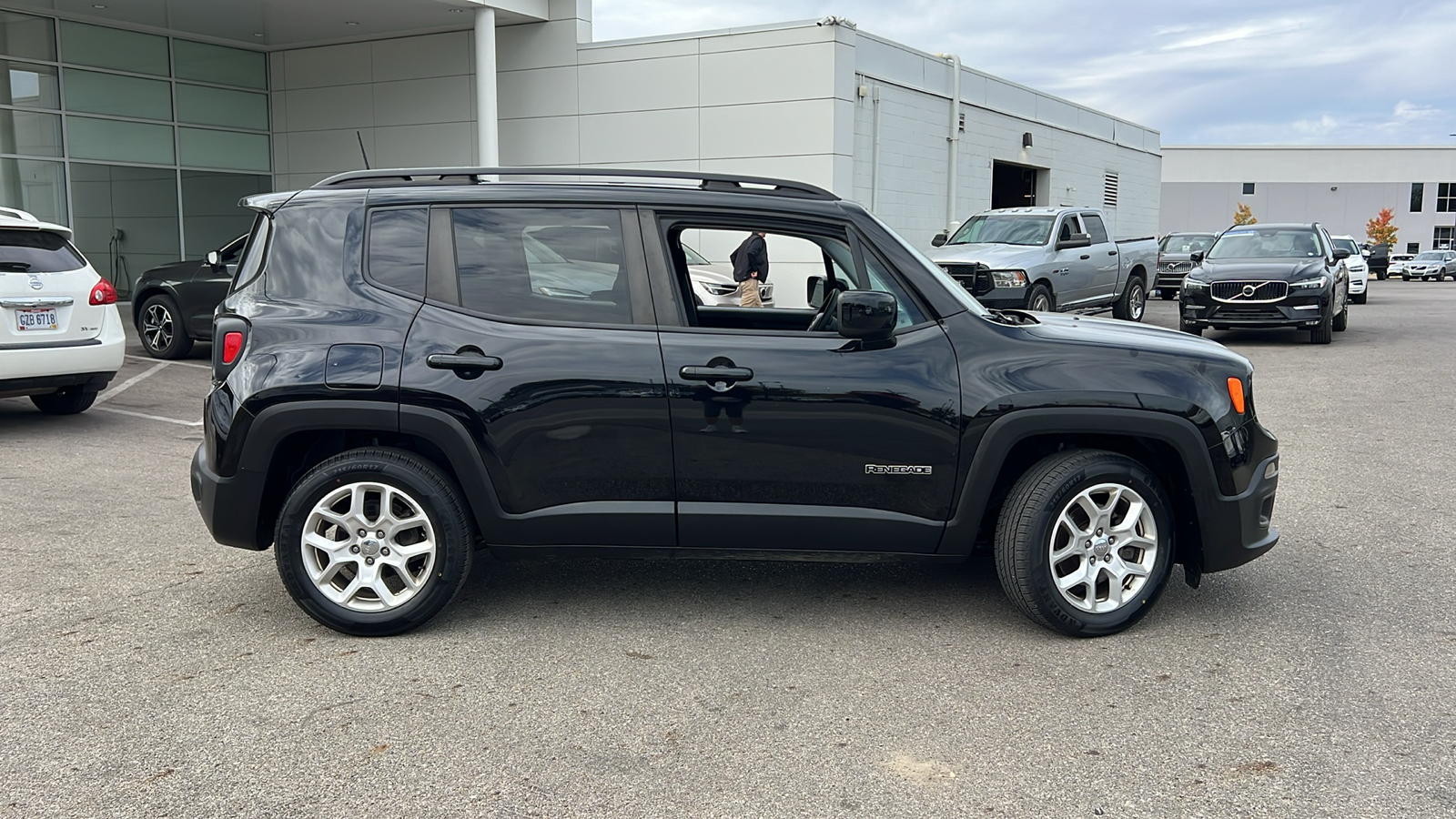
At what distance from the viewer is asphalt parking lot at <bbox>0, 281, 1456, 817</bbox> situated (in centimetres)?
333

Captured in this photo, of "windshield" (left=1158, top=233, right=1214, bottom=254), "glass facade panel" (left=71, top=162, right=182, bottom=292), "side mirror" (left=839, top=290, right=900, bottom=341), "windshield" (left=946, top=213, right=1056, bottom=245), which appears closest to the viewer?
"side mirror" (left=839, top=290, right=900, bottom=341)

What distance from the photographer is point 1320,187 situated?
89.9 meters

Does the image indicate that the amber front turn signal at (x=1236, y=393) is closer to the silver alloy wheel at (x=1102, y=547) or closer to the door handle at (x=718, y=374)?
the silver alloy wheel at (x=1102, y=547)

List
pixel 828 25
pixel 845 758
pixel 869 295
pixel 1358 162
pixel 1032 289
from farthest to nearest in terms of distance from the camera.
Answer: pixel 1358 162 → pixel 828 25 → pixel 1032 289 → pixel 869 295 → pixel 845 758

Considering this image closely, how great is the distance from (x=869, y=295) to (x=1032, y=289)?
1182 centimetres

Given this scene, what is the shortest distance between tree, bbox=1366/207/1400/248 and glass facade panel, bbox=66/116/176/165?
8591cm

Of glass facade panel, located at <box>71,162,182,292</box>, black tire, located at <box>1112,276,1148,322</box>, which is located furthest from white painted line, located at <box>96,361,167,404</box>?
black tire, located at <box>1112,276,1148,322</box>

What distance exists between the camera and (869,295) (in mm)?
4391

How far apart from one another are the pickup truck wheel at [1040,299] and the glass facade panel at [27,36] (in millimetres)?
16702

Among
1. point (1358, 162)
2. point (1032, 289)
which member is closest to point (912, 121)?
point (1032, 289)

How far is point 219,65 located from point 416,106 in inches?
162

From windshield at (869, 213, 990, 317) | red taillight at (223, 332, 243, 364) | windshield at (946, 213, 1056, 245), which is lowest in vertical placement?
red taillight at (223, 332, 243, 364)

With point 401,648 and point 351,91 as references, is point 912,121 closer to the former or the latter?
point 351,91

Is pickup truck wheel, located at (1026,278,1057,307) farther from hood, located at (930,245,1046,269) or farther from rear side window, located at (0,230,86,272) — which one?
rear side window, located at (0,230,86,272)
